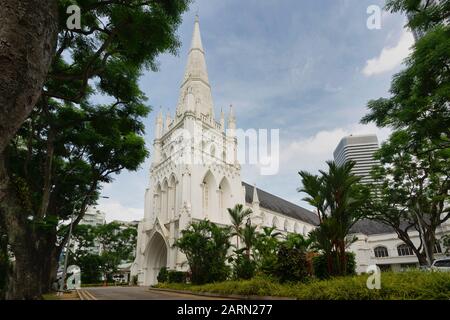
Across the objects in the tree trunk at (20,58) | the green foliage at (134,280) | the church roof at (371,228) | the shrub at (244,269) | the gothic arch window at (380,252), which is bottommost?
the green foliage at (134,280)

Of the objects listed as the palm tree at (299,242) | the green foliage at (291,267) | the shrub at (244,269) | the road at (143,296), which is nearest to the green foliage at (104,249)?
the road at (143,296)

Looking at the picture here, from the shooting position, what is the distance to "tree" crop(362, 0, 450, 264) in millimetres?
9234

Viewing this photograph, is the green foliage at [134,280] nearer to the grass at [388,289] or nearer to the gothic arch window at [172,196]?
the gothic arch window at [172,196]

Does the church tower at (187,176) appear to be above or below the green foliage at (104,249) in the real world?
above

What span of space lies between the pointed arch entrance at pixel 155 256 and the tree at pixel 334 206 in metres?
24.8

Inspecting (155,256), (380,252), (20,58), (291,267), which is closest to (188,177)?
(155,256)

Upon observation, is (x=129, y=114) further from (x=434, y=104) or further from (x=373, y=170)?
(x=373, y=170)

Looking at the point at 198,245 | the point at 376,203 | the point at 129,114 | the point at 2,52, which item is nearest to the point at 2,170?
the point at 2,52

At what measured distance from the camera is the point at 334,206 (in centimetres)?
1047

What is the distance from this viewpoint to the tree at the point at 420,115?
30.3ft

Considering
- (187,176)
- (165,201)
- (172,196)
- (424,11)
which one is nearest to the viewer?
(424,11)

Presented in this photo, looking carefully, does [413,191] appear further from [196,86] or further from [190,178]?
[196,86]

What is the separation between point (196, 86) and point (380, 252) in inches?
1635

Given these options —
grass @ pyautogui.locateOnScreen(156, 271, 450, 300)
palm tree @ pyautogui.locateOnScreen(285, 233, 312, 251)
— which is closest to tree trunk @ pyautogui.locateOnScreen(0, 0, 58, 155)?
grass @ pyautogui.locateOnScreen(156, 271, 450, 300)
